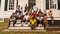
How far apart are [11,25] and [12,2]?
10.1 m

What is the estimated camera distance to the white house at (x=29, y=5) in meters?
21.9

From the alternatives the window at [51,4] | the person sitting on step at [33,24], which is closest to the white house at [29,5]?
the window at [51,4]

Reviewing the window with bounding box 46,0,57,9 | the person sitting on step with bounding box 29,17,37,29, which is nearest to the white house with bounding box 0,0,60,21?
the window with bounding box 46,0,57,9

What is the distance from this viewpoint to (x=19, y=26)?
13.7 m

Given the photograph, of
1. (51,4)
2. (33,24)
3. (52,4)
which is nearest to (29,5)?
(51,4)

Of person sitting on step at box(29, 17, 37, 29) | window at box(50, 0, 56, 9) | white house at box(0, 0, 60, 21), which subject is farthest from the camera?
window at box(50, 0, 56, 9)

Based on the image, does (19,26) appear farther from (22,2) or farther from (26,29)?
(22,2)

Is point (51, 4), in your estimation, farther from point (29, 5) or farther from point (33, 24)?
point (33, 24)

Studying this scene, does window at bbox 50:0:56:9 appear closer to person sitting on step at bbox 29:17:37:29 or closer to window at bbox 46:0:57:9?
window at bbox 46:0:57:9

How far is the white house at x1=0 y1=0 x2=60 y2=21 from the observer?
2186 centimetres

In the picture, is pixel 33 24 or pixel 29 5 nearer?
pixel 33 24

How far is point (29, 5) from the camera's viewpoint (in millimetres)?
22281

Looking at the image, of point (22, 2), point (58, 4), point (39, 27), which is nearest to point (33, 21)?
point (39, 27)

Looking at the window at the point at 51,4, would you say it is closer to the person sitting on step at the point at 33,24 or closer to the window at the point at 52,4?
the window at the point at 52,4
